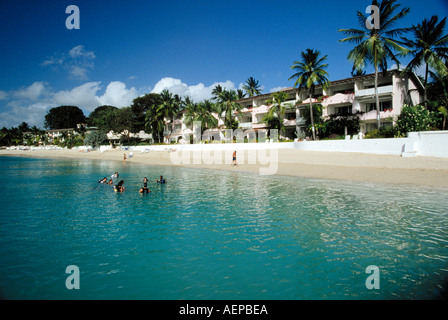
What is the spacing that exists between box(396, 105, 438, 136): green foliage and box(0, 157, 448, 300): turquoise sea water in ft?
45.5

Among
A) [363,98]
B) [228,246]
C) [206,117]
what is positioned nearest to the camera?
[228,246]

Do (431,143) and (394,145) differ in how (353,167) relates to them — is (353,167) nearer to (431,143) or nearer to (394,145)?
(394,145)

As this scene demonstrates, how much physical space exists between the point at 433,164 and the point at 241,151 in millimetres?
22745

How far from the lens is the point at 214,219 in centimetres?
1085

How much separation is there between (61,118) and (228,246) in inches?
6021

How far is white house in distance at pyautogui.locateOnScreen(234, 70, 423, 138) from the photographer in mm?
34938

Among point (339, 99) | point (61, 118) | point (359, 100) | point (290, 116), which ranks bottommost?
point (290, 116)

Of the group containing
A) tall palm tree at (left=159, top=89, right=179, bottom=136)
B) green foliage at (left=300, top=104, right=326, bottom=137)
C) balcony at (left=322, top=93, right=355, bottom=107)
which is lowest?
green foliage at (left=300, top=104, right=326, bottom=137)

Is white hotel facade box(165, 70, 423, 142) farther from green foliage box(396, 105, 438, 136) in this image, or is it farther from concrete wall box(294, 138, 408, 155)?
green foliage box(396, 105, 438, 136)

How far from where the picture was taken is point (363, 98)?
1471 inches

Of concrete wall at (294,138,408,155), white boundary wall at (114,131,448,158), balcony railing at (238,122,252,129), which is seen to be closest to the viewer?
white boundary wall at (114,131,448,158)

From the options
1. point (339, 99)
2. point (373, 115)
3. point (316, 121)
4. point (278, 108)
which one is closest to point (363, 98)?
point (373, 115)

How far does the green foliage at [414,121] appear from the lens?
2527 centimetres

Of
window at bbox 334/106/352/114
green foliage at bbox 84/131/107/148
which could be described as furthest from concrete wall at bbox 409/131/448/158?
green foliage at bbox 84/131/107/148
